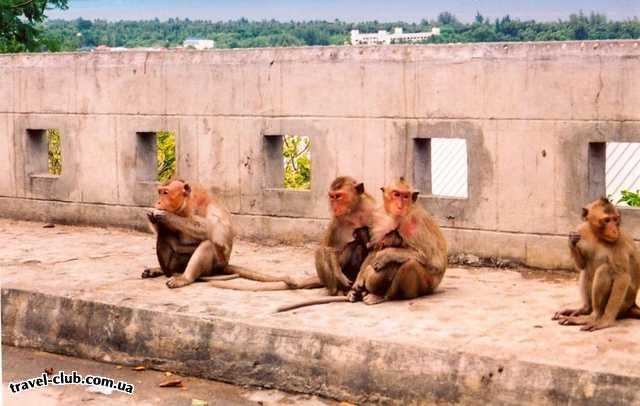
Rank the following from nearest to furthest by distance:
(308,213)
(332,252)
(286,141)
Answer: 1. (332,252)
2. (308,213)
3. (286,141)

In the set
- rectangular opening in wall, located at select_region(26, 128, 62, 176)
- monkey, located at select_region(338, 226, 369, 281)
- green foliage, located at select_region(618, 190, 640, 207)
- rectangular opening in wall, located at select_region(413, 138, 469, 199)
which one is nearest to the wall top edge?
rectangular opening in wall, located at select_region(413, 138, 469, 199)

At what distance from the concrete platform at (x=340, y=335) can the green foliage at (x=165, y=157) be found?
5.40 m

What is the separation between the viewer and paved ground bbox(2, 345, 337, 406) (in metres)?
7.43

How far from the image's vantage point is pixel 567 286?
9070 mm

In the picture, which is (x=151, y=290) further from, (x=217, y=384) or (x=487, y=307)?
(x=487, y=307)

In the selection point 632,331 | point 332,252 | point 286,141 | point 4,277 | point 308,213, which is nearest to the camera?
point 632,331

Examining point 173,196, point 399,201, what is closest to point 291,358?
point 399,201

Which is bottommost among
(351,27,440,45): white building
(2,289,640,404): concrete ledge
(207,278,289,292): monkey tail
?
(2,289,640,404): concrete ledge

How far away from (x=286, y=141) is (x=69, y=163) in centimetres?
429

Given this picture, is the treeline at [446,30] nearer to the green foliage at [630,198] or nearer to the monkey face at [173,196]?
the green foliage at [630,198]

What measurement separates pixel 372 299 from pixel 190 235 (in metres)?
1.67

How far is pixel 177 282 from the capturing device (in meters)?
9.26

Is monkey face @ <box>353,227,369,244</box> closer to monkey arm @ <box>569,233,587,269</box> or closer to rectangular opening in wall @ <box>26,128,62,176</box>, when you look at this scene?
monkey arm @ <box>569,233,587,269</box>

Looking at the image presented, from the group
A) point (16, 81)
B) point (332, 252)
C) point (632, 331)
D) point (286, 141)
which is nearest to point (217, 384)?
point (332, 252)
